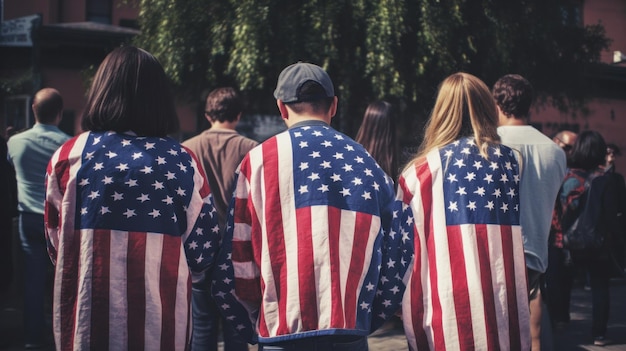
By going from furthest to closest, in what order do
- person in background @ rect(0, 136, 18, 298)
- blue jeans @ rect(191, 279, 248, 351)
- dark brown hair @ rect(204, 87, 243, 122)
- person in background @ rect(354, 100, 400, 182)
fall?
person in background @ rect(354, 100, 400, 182)
person in background @ rect(0, 136, 18, 298)
dark brown hair @ rect(204, 87, 243, 122)
blue jeans @ rect(191, 279, 248, 351)

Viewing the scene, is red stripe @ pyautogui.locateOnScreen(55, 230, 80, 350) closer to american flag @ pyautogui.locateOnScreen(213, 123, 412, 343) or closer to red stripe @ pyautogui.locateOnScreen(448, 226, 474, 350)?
american flag @ pyautogui.locateOnScreen(213, 123, 412, 343)

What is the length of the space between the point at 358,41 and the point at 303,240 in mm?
7829

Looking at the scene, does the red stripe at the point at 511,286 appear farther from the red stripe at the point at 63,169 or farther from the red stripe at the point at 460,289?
the red stripe at the point at 63,169

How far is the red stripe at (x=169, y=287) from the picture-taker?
2846mm

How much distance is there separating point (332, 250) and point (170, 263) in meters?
0.64

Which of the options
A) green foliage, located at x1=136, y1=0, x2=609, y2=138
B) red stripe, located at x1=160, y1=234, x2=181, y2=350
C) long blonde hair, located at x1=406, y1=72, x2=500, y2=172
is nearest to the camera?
red stripe, located at x1=160, y1=234, x2=181, y2=350

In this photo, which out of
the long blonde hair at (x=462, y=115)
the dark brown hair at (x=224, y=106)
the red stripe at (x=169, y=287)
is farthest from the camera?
the dark brown hair at (x=224, y=106)

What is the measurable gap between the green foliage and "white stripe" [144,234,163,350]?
7152 mm

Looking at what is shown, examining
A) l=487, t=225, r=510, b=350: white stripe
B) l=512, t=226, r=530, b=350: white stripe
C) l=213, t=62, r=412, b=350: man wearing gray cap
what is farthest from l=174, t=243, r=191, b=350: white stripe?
l=512, t=226, r=530, b=350: white stripe

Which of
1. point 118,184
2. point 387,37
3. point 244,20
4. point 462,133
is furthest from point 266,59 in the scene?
point 118,184

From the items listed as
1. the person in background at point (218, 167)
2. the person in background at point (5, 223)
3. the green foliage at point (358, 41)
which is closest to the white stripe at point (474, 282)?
the person in background at point (218, 167)

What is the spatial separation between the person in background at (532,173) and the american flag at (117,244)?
2.20 metres

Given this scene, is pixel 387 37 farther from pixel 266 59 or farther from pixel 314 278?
pixel 314 278

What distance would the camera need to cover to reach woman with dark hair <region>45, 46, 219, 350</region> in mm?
2795
